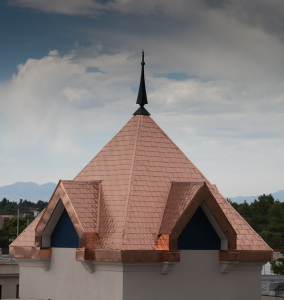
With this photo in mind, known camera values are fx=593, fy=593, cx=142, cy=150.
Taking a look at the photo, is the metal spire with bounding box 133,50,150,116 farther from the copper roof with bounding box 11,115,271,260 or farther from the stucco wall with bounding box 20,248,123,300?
the stucco wall with bounding box 20,248,123,300

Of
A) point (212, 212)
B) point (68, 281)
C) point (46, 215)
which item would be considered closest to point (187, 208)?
point (212, 212)

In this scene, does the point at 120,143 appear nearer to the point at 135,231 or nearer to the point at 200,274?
the point at 135,231

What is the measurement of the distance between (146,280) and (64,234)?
3.76 m

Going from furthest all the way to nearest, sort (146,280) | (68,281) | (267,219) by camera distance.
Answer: (267,219) < (68,281) < (146,280)

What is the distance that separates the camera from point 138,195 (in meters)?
21.0

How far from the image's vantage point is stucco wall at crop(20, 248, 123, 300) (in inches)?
786

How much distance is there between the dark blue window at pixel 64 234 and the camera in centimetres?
2150

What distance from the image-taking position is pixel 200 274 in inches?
826

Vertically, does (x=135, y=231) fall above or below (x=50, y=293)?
above

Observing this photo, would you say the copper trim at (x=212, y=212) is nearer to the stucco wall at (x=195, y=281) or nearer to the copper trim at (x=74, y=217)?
the stucco wall at (x=195, y=281)

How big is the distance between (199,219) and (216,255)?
143 cm

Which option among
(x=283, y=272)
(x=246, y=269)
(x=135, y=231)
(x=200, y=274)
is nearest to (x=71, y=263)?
(x=135, y=231)

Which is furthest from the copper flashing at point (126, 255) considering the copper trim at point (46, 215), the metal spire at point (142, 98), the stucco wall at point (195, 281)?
the metal spire at point (142, 98)

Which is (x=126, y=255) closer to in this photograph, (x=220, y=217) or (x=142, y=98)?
(x=220, y=217)
